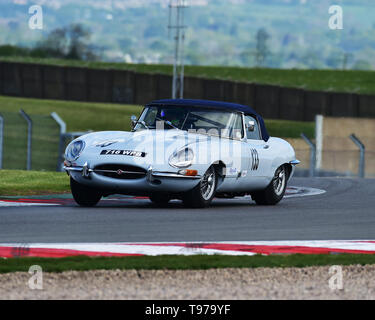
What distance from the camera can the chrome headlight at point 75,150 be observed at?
1220 cm

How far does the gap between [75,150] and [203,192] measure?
5.62ft

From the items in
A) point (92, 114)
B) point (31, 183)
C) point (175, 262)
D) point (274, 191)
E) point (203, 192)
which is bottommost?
point (92, 114)

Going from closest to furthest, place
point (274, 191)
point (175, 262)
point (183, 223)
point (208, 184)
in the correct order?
point (175, 262), point (183, 223), point (208, 184), point (274, 191)

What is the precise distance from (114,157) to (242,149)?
76.3 inches

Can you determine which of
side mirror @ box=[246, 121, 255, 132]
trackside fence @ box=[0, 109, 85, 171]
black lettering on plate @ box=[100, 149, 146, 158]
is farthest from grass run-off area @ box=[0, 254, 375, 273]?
trackside fence @ box=[0, 109, 85, 171]

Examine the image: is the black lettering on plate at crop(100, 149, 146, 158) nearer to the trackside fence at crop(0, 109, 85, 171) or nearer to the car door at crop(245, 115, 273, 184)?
the car door at crop(245, 115, 273, 184)

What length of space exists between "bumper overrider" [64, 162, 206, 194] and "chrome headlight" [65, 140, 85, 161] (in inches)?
8.3

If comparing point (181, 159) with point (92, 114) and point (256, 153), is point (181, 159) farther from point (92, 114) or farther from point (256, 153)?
point (92, 114)

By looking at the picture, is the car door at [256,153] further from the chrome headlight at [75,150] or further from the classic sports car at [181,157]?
the chrome headlight at [75,150]

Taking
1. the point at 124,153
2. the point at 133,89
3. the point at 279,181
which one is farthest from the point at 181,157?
the point at 133,89

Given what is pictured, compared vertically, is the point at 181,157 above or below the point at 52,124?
above

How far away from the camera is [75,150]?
484 inches

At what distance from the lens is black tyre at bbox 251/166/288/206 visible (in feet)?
45.7
